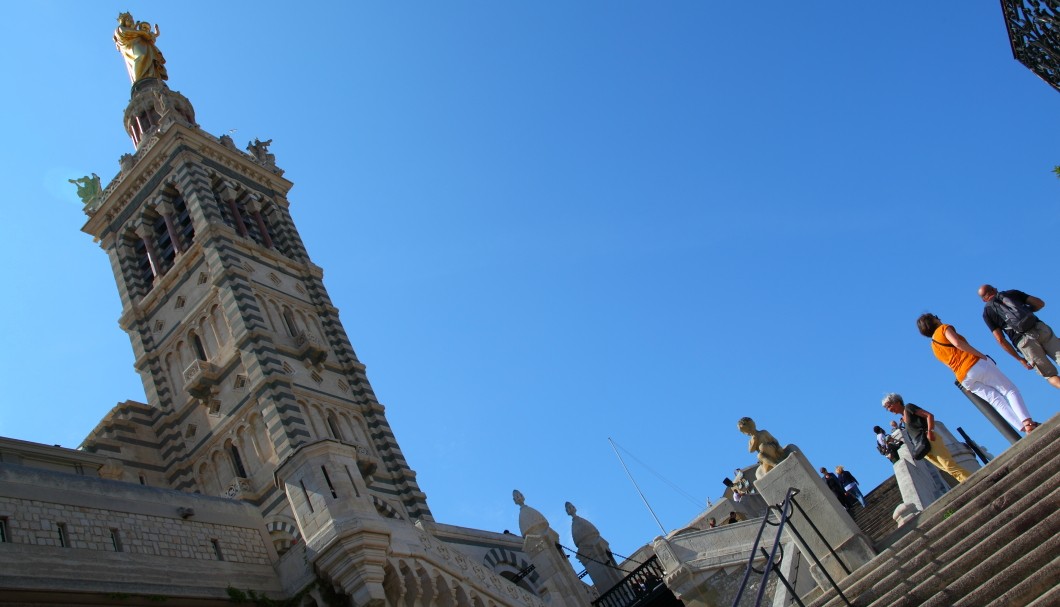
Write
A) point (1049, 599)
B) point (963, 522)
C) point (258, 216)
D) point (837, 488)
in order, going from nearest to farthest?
point (1049, 599) → point (963, 522) → point (837, 488) → point (258, 216)

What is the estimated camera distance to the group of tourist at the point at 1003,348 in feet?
36.0

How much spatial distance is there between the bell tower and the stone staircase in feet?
63.0

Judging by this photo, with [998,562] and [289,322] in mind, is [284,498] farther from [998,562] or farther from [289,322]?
[998,562]

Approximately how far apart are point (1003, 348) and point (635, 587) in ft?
45.4

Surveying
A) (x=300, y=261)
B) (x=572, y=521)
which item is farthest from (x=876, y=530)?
(x=300, y=261)

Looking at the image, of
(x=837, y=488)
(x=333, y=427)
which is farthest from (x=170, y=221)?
(x=837, y=488)

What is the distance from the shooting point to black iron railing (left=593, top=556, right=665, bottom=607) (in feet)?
75.0

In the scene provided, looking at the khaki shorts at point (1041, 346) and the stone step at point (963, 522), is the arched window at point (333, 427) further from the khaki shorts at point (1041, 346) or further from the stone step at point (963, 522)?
the khaki shorts at point (1041, 346)

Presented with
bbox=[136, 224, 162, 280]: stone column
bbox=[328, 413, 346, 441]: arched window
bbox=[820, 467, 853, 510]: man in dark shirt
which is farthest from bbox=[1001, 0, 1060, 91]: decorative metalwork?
bbox=[136, 224, 162, 280]: stone column

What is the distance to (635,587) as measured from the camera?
76.2 feet

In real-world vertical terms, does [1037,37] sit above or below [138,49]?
below

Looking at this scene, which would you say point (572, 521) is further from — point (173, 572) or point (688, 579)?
point (173, 572)

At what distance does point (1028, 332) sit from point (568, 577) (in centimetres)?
1327

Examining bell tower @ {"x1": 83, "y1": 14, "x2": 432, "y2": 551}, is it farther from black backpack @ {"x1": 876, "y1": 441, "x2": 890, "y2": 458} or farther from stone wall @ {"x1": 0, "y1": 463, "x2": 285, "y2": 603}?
black backpack @ {"x1": 876, "y1": 441, "x2": 890, "y2": 458}
